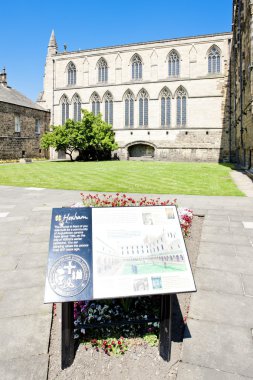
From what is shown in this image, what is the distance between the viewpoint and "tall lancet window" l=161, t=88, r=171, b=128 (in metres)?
36.4

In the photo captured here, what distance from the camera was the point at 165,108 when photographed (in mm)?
36531

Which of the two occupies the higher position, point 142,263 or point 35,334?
point 142,263

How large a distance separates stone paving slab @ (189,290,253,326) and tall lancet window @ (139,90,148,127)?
35.1 meters

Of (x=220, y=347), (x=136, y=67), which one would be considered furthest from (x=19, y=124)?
(x=220, y=347)

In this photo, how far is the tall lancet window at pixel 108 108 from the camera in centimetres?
3869

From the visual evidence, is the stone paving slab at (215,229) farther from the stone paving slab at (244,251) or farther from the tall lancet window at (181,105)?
the tall lancet window at (181,105)

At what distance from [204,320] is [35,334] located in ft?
6.65

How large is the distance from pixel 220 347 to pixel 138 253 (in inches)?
54.2

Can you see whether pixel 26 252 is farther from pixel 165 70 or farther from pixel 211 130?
pixel 165 70

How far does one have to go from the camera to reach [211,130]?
34969 millimetres

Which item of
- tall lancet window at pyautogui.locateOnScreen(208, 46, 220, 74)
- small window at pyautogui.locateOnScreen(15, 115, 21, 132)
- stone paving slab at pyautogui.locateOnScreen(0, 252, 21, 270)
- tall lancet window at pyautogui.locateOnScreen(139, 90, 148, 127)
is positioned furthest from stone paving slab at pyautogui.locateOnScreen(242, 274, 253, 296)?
small window at pyautogui.locateOnScreen(15, 115, 21, 132)

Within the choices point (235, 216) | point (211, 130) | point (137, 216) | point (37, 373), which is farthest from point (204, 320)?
point (211, 130)

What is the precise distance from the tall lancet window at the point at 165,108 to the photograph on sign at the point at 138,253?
35.1 meters

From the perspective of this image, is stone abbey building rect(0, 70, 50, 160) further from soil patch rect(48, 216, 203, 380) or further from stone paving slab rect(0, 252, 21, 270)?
soil patch rect(48, 216, 203, 380)
